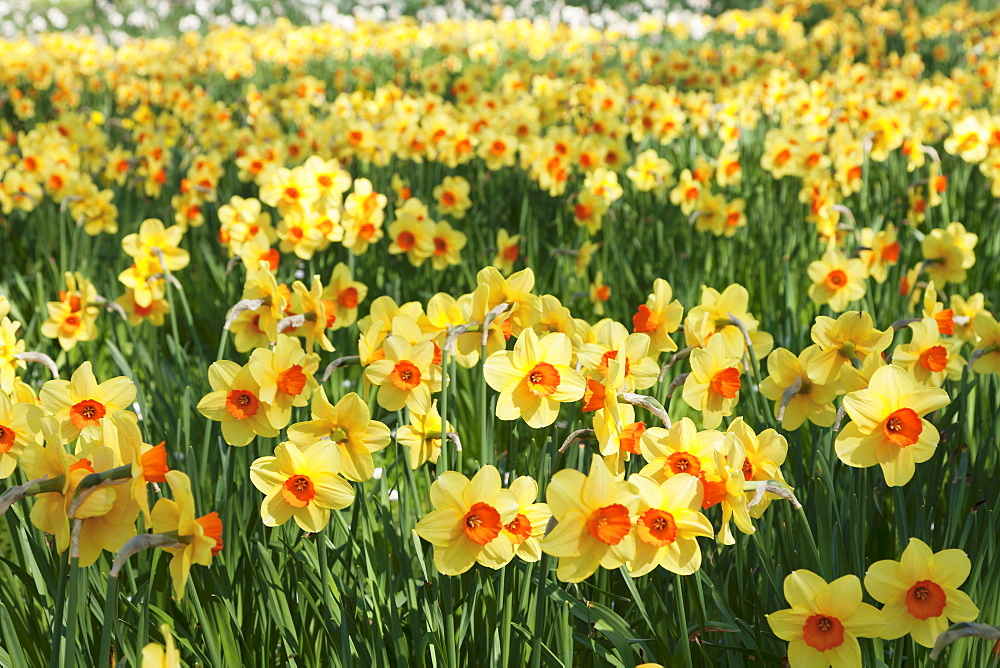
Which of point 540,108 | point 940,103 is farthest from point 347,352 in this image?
point 940,103

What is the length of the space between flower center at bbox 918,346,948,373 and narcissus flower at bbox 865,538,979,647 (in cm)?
57

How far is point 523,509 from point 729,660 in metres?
0.53

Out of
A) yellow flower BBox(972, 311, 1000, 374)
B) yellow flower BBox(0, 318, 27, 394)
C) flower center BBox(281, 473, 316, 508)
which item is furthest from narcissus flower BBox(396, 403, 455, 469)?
yellow flower BBox(972, 311, 1000, 374)

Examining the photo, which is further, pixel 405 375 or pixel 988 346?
pixel 988 346

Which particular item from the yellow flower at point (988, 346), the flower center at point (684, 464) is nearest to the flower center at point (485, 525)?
the flower center at point (684, 464)

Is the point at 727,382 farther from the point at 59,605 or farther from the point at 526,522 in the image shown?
the point at 59,605

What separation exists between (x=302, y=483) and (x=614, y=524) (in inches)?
18.8

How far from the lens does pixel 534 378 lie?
4.31 ft

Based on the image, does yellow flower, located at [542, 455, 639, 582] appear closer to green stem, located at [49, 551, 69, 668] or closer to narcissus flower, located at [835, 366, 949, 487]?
narcissus flower, located at [835, 366, 949, 487]

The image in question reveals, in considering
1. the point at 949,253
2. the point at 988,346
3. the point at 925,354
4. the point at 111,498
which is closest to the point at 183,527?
the point at 111,498

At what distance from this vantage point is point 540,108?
5.33 meters

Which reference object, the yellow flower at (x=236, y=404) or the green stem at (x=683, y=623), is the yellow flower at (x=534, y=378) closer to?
the green stem at (x=683, y=623)

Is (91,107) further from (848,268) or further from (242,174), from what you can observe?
(848,268)

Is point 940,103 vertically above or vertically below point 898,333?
above
